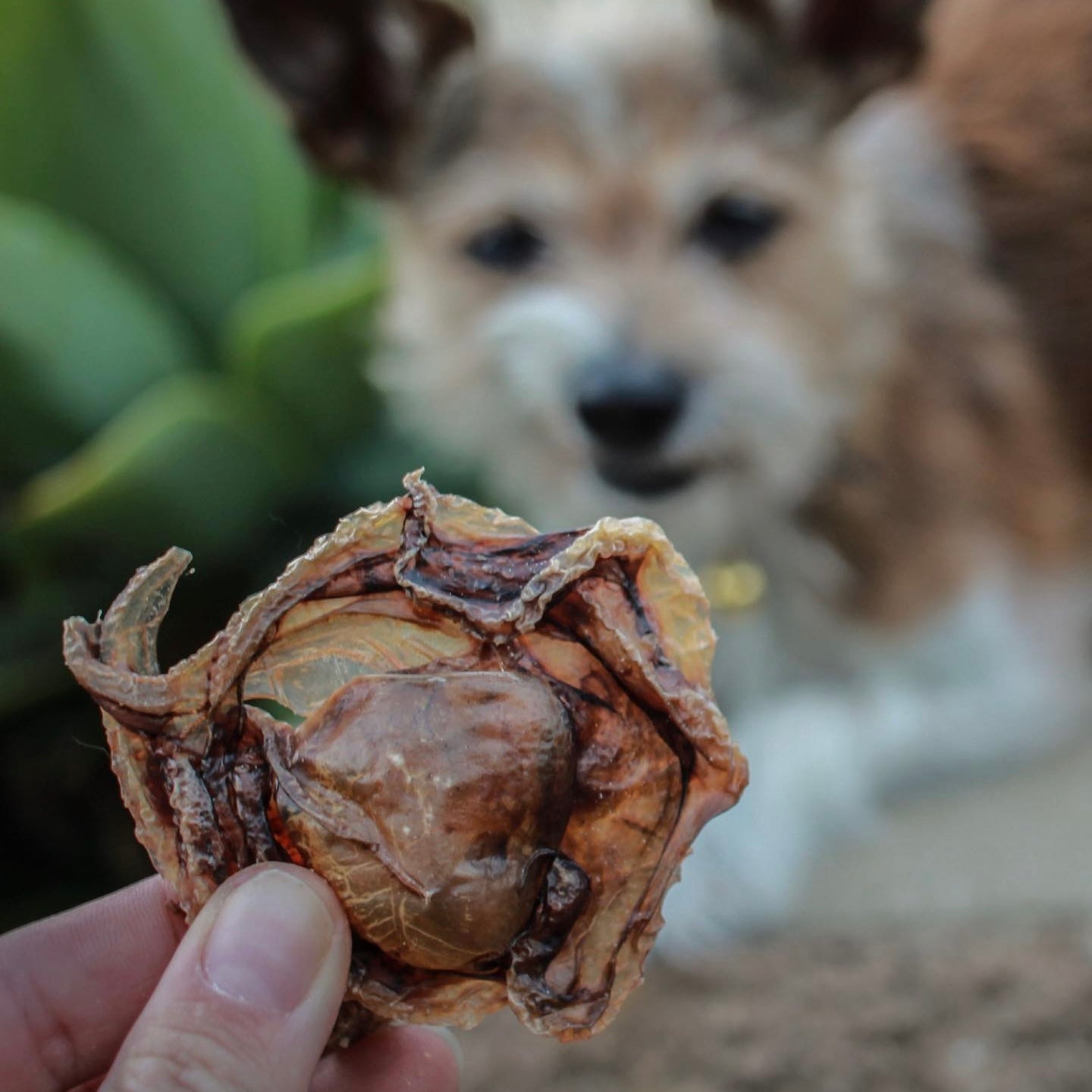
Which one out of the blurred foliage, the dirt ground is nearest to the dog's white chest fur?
the dirt ground

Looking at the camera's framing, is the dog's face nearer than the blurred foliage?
No

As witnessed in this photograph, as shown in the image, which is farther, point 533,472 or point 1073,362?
→ point 1073,362

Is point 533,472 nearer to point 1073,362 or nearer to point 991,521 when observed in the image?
point 991,521

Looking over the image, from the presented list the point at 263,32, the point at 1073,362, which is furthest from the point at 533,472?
the point at 1073,362

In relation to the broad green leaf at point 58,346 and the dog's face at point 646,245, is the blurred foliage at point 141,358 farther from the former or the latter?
the dog's face at point 646,245

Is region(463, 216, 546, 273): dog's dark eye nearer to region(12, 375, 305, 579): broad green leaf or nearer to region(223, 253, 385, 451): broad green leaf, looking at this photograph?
region(223, 253, 385, 451): broad green leaf

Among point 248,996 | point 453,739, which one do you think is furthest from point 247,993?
point 453,739
